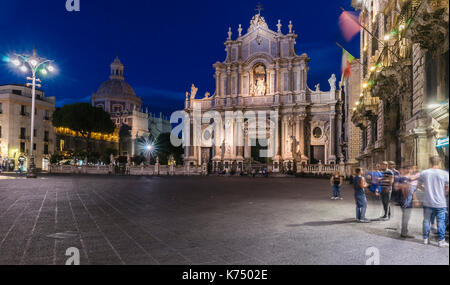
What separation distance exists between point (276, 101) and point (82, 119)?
32971mm

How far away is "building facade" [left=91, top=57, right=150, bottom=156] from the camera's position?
7825cm

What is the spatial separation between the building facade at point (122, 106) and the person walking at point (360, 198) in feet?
233

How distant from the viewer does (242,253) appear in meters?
5.15

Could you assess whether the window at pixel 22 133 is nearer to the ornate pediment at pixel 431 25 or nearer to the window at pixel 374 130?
the window at pixel 374 130

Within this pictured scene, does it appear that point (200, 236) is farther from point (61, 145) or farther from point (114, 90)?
point (114, 90)

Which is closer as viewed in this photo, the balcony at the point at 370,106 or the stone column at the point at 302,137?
the balcony at the point at 370,106

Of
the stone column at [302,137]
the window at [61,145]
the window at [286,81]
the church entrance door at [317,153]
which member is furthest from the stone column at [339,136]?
the window at [61,145]

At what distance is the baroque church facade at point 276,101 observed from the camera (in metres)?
41.6

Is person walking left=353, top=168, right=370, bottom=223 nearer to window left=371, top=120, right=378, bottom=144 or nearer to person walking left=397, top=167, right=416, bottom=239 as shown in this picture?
person walking left=397, top=167, right=416, bottom=239

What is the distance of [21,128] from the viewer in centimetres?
4953

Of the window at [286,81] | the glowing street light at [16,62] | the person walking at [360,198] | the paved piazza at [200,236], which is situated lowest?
the paved piazza at [200,236]

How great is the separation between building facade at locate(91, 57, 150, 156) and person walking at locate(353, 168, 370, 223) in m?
71.1

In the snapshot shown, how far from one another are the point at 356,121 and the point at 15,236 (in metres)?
24.0
